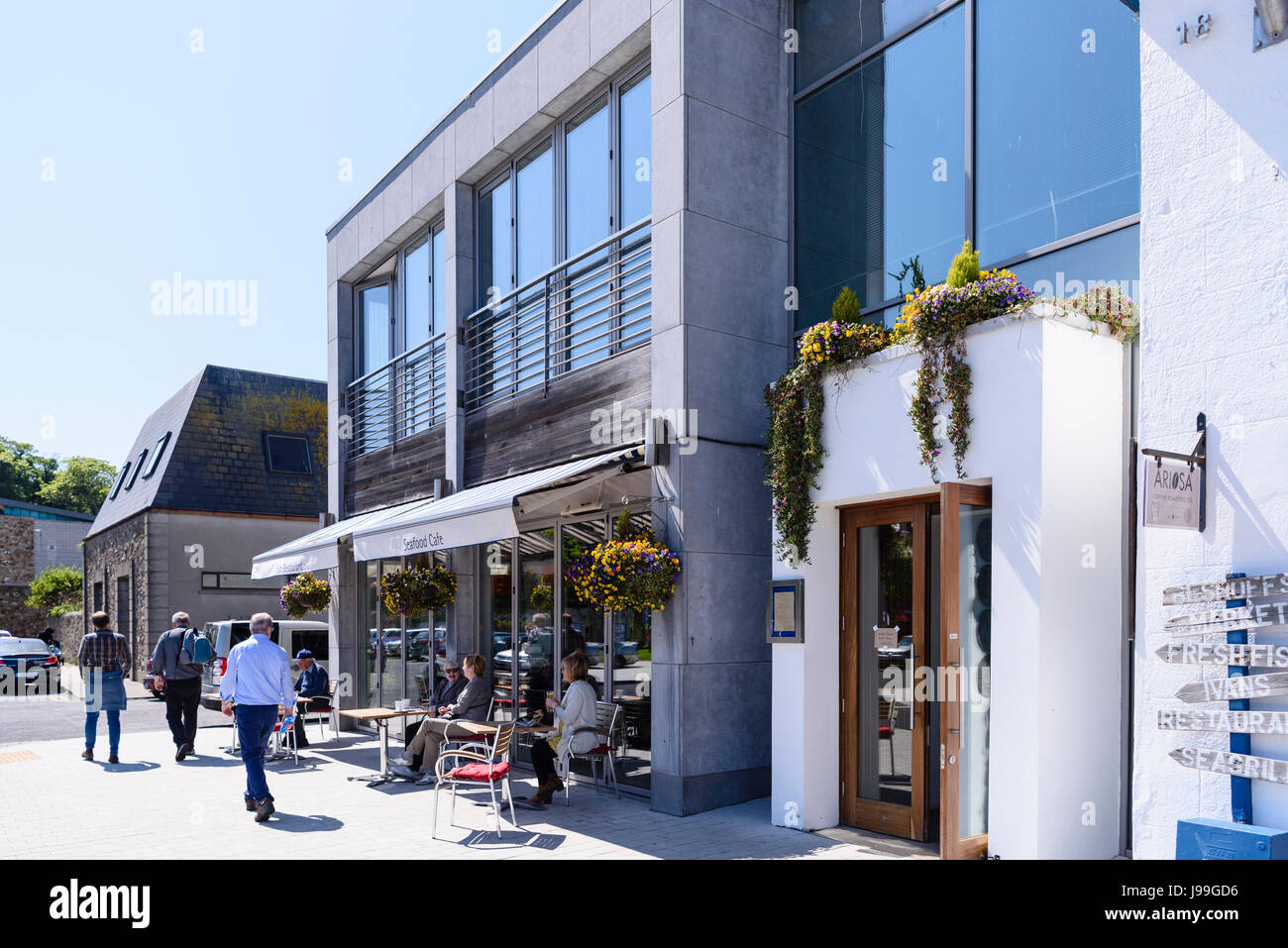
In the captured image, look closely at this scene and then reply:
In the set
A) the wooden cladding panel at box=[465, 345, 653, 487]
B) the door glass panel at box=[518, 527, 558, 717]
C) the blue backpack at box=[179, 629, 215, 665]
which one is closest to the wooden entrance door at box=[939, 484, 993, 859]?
the wooden cladding panel at box=[465, 345, 653, 487]

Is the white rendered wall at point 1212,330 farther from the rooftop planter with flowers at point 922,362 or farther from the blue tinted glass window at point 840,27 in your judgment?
the blue tinted glass window at point 840,27

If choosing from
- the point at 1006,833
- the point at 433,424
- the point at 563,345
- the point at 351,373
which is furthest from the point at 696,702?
the point at 351,373

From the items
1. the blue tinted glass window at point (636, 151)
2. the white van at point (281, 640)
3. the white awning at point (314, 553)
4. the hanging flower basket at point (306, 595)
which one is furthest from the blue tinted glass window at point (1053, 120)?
the white van at point (281, 640)

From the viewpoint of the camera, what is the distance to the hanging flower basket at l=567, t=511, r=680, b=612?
25.5 feet

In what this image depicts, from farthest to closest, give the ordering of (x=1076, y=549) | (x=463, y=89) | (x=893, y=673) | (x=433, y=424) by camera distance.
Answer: (x=433, y=424) → (x=463, y=89) → (x=893, y=673) → (x=1076, y=549)

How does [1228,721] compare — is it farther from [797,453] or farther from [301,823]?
[301,823]

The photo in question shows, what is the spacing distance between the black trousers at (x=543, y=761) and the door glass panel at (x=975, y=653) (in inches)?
136

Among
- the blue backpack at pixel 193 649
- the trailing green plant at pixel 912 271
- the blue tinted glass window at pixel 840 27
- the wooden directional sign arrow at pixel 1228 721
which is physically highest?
the blue tinted glass window at pixel 840 27

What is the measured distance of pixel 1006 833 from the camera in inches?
234

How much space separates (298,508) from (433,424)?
49.9ft

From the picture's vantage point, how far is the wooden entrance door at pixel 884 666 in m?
6.97

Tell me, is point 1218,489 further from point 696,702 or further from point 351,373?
point 351,373

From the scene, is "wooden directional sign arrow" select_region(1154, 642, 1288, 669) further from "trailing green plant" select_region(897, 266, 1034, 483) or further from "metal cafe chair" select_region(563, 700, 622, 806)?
"metal cafe chair" select_region(563, 700, 622, 806)
